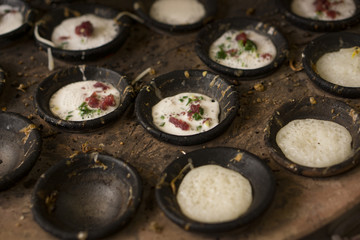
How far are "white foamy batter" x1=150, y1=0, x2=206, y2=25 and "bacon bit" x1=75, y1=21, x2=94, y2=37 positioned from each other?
70 cm

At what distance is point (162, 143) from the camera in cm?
354

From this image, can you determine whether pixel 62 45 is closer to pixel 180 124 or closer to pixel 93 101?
pixel 93 101

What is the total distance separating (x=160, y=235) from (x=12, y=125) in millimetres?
1617

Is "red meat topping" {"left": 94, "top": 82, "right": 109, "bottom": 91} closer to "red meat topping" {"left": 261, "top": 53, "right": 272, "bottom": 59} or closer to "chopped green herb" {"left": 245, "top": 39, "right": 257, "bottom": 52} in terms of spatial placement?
"chopped green herb" {"left": 245, "top": 39, "right": 257, "bottom": 52}

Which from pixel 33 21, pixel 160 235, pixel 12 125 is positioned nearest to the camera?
pixel 160 235

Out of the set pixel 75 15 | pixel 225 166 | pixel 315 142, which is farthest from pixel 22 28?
pixel 315 142

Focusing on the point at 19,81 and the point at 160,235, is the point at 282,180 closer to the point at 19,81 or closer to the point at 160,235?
the point at 160,235

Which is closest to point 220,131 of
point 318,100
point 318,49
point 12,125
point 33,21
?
point 318,100

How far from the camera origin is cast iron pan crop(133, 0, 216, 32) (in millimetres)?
4445

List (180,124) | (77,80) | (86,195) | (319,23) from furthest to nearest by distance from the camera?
1. (319,23)
2. (77,80)
3. (180,124)
4. (86,195)

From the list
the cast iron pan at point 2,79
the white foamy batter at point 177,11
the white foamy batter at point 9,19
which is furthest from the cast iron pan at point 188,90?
the white foamy batter at point 9,19

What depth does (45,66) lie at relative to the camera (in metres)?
4.30

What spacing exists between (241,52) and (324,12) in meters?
1.08

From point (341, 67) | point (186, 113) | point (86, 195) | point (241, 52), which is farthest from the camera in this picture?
point (241, 52)
